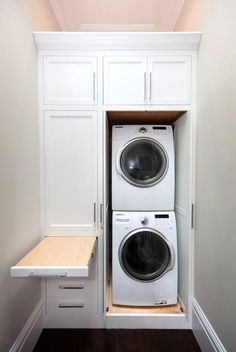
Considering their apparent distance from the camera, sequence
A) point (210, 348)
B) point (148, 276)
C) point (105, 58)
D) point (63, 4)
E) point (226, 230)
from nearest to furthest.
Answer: point (226, 230)
point (210, 348)
point (105, 58)
point (148, 276)
point (63, 4)

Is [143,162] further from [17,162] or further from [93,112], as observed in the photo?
[17,162]

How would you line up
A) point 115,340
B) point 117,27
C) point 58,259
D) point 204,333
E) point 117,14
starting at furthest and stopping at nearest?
point 117,27 < point 117,14 < point 115,340 < point 204,333 < point 58,259

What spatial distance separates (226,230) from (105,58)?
5.20 feet

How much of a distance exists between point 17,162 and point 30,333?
1272mm

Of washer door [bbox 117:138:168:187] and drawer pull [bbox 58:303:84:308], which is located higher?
washer door [bbox 117:138:168:187]

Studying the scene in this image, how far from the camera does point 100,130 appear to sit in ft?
5.78

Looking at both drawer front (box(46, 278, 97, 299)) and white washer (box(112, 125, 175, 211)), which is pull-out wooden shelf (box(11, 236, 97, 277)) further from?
white washer (box(112, 125, 175, 211))

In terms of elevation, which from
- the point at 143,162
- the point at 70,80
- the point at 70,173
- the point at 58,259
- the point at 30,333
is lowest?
the point at 30,333

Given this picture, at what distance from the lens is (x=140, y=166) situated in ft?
6.68

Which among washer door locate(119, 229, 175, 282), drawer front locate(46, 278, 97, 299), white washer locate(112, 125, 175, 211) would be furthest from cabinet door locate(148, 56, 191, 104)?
drawer front locate(46, 278, 97, 299)

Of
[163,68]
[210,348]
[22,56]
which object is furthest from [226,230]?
[22,56]

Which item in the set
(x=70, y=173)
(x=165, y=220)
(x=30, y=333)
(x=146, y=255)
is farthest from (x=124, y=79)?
(x=30, y=333)

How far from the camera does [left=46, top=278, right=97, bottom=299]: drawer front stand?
1.79 metres

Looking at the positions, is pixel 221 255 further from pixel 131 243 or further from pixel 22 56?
pixel 22 56
